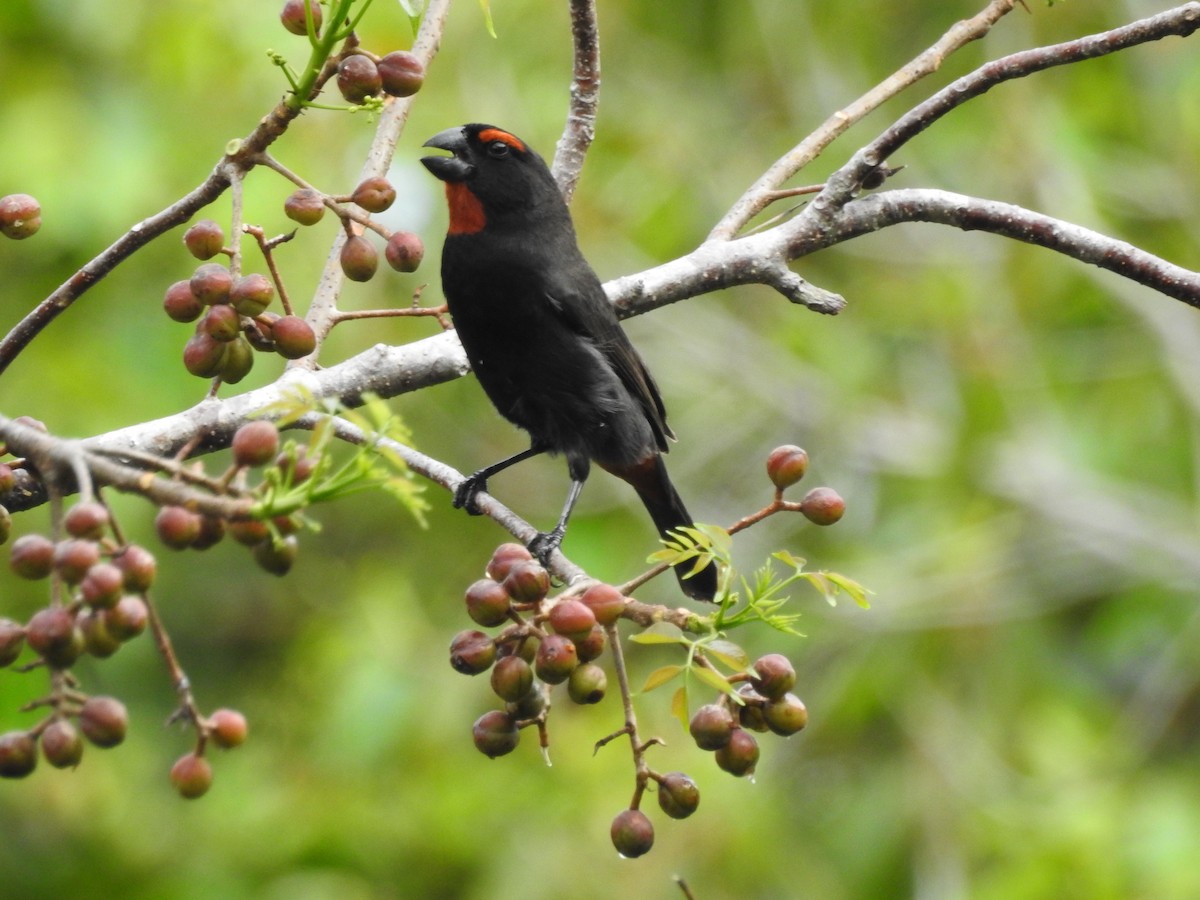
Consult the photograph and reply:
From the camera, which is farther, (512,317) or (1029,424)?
(1029,424)

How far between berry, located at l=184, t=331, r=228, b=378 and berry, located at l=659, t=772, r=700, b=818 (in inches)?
35.2

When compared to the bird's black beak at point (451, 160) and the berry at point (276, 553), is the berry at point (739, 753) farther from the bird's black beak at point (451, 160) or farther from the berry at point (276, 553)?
the bird's black beak at point (451, 160)

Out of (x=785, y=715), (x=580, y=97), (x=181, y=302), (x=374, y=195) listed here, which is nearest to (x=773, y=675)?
(x=785, y=715)

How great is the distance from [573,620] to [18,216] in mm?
1102

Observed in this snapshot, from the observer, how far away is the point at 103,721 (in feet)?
4.61

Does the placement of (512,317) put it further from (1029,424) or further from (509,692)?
(1029,424)

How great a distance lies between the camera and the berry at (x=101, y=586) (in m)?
1.33

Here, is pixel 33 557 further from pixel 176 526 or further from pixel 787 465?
pixel 787 465

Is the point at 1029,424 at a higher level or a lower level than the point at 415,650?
higher

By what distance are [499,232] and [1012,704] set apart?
174 inches

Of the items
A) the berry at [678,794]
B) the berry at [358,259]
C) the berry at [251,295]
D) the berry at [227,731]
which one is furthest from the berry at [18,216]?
the berry at [678,794]

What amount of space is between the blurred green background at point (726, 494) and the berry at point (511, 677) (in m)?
3.58

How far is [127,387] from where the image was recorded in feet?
17.4

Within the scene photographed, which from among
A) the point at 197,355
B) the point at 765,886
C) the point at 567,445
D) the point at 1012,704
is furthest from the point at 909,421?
the point at 197,355
